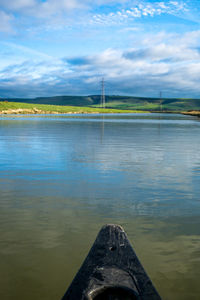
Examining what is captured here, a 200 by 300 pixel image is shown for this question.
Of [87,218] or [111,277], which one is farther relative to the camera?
[87,218]

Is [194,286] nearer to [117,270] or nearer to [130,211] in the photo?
[117,270]

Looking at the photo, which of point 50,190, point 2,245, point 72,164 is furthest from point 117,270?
point 72,164

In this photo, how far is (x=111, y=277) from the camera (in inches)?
167

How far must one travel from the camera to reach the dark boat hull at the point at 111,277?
3.96m

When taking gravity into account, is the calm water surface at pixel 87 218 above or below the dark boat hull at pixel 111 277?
below

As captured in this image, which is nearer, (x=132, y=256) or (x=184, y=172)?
(x=132, y=256)

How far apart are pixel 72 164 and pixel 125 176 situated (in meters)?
3.53

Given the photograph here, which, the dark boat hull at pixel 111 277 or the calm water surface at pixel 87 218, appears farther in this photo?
the calm water surface at pixel 87 218

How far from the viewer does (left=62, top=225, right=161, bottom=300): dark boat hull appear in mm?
3957

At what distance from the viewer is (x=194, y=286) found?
5012mm

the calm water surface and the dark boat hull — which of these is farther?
the calm water surface

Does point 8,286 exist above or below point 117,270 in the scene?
below

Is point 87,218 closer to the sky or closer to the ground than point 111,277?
closer to the ground

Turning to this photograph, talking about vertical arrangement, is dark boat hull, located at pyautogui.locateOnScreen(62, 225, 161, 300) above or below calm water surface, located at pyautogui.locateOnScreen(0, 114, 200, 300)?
above
